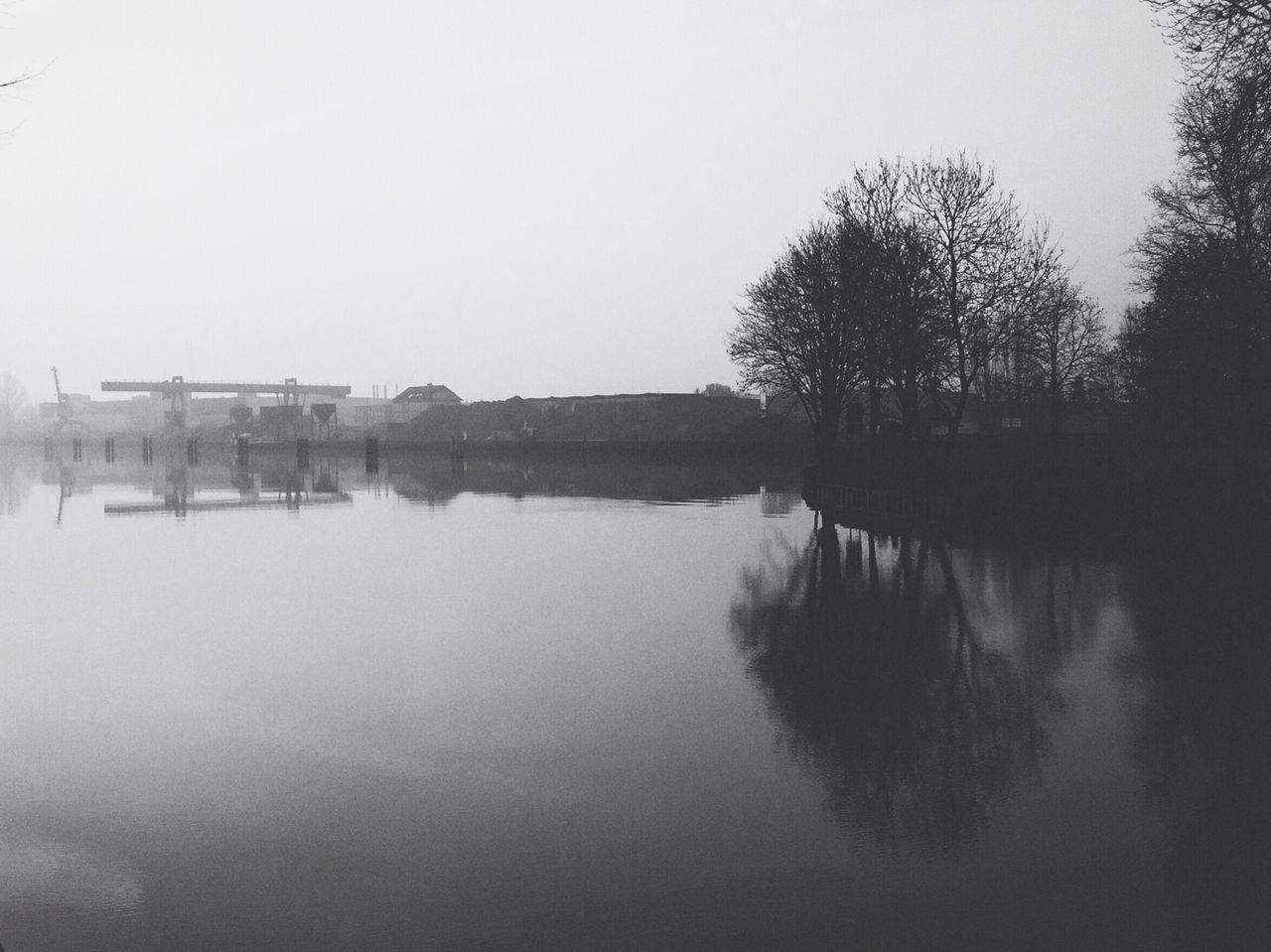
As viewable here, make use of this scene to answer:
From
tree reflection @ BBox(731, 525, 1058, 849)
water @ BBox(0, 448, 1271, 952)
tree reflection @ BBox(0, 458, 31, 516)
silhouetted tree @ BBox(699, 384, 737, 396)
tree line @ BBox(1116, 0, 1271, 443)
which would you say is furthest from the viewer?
silhouetted tree @ BBox(699, 384, 737, 396)

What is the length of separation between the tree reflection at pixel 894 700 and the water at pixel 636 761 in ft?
0.15

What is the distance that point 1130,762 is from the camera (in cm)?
753

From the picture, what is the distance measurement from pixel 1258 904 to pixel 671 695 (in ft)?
16.6

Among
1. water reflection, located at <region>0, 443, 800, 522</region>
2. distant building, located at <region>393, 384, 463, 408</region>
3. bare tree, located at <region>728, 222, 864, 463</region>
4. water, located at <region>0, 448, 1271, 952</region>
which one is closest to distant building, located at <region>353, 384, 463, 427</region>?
distant building, located at <region>393, 384, 463, 408</region>

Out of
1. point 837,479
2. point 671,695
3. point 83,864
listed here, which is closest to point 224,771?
point 83,864

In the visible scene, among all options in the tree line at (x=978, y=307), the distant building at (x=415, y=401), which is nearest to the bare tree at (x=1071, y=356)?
the tree line at (x=978, y=307)

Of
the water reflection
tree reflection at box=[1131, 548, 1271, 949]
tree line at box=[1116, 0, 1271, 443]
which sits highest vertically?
tree line at box=[1116, 0, 1271, 443]

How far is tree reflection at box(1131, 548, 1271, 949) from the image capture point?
17.5ft

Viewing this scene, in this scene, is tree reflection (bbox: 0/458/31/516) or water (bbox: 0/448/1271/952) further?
tree reflection (bbox: 0/458/31/516)

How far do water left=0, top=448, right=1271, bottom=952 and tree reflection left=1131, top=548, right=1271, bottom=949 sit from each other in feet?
0.11

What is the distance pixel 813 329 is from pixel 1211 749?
36.5m

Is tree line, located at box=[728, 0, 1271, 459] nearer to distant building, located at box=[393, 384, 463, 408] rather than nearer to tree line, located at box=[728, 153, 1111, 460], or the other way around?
tree line, located at box=[728, 153, 1111, 460]

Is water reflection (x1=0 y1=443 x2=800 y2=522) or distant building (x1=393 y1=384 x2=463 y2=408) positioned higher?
distant building (x1=393 y1=384 x2=463 y2=408)

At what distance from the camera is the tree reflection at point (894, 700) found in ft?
22.2
